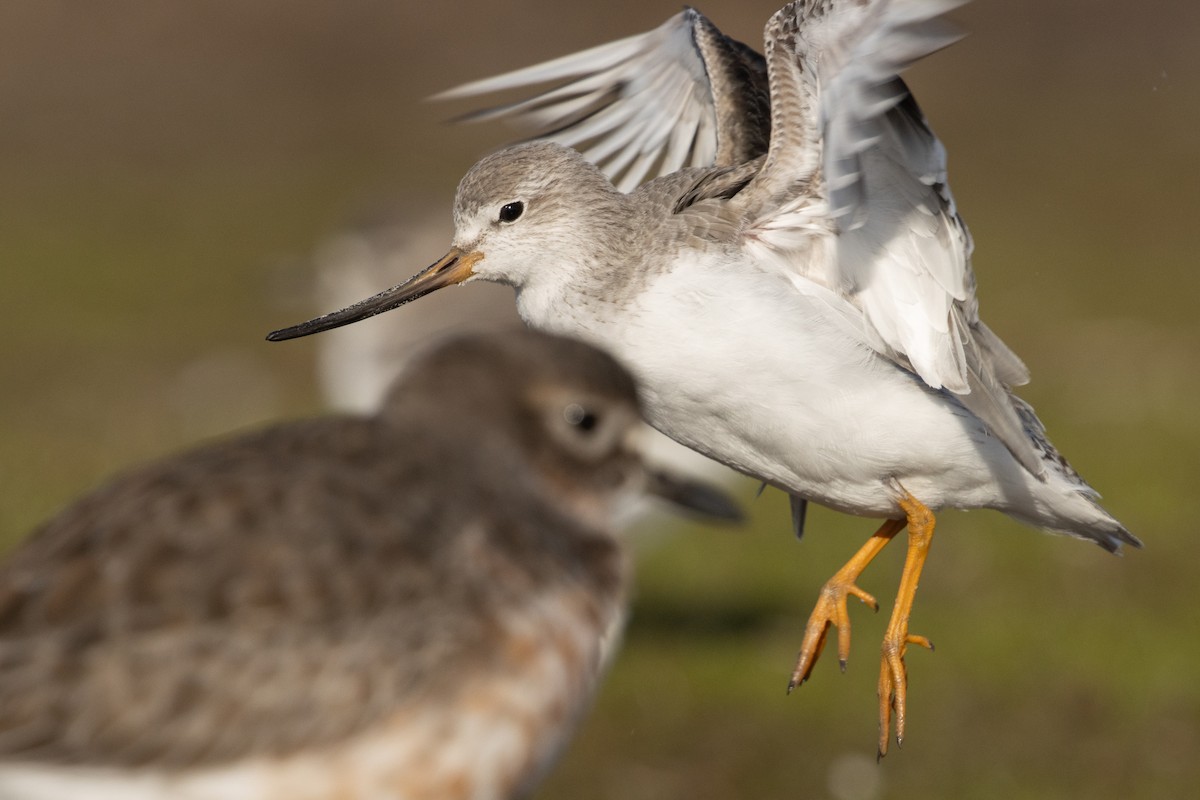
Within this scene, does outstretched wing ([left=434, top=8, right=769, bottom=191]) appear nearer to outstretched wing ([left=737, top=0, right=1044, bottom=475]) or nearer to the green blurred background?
outstretched wing ([left=737, top=0, right=1044, bottom=475])

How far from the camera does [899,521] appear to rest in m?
6.93

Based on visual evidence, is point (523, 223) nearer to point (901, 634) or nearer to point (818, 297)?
point (818, 297)

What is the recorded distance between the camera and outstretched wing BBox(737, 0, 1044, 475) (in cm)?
547

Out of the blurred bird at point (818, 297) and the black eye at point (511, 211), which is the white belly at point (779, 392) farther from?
the black eye at point (511, 211)

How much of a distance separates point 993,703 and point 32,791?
676 centimetres

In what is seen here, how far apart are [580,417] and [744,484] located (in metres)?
9.42

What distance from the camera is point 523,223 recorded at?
673 cm

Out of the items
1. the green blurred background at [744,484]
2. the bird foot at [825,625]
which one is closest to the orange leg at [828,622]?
the bird foot at [825,625]

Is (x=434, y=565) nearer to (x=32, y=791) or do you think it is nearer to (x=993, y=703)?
(x=32, y=791)

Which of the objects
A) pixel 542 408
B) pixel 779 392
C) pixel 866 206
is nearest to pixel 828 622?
pixel 779 392

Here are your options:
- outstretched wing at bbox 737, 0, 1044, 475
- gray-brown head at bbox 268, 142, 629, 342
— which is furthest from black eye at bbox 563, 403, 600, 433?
outstretched wing at bbox 737, 0, 1044, 475

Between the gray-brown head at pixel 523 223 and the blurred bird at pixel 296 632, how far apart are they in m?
1.10

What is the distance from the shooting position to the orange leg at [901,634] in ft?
20.1

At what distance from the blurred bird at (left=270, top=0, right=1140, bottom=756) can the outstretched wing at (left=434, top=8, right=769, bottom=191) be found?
0.94 meters
